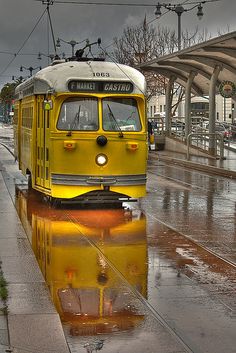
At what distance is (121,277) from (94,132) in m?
6.38

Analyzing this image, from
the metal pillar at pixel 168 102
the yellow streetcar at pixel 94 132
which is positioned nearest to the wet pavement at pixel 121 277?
the yellow streetcar at pixel 94 132

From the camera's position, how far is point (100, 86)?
14969mm

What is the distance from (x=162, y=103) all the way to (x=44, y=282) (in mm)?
78942

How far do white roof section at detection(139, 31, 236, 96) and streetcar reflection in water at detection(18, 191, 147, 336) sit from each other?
35.2 feet

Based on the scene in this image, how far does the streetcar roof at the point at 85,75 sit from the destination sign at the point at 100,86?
0.06 m

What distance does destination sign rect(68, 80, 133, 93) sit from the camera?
1485 centimetres

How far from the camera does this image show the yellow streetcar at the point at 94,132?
14.8 meters

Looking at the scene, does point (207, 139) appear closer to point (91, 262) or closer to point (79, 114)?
point (79, 114)

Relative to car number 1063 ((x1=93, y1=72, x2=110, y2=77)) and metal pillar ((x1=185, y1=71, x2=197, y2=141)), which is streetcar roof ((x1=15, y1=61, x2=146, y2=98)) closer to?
car number 1063 ((x1=93, y1=72, x2=110, y2=77))

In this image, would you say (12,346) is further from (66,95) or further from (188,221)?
(66,95)

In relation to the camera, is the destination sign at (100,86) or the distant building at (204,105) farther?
the distant building at (204,105)

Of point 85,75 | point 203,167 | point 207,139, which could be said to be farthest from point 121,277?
point 207,139

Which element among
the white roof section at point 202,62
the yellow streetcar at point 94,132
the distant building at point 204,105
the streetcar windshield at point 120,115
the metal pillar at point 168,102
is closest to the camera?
the yellow streetcar at point 94,132

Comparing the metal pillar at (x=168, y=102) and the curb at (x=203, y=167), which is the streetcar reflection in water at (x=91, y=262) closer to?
the curb at (x=203, y=167)
